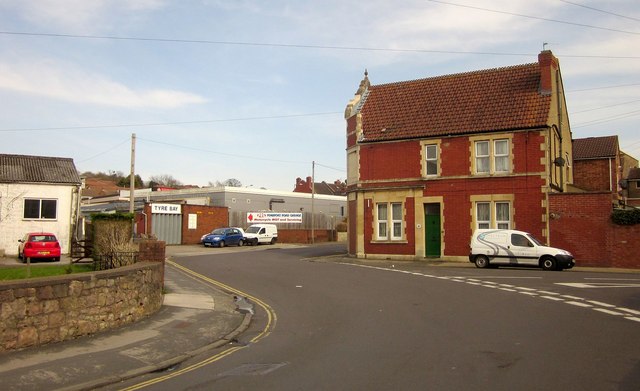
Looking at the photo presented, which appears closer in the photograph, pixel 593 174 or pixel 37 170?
pixel 37 170

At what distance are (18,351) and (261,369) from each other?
391 cm

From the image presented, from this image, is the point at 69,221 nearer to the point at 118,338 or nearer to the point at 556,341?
the point at 118,338

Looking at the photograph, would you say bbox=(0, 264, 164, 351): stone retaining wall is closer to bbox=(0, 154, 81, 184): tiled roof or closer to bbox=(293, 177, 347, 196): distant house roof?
bbox=(0, 154, 81, 184): tiled roof

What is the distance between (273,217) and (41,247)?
30771 mm

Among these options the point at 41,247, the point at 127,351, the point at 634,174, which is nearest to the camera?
the point at 127,351

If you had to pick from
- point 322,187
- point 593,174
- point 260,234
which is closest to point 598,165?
point 593,174

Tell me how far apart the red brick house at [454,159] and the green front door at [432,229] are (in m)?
0.05

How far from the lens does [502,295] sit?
1539cm

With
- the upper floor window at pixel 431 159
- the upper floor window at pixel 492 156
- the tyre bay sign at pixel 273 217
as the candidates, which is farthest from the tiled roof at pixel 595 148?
the tyre bay sign at pixel 273 217

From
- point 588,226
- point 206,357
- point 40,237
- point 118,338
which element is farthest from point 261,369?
point 40,237

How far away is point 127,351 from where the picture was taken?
30.7 ft

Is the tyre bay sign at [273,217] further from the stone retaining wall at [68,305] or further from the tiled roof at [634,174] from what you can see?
the stone retaining wall at [68,305]

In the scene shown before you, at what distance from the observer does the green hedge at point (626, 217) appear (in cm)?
2534

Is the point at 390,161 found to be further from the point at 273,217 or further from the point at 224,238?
the point at 273,217
